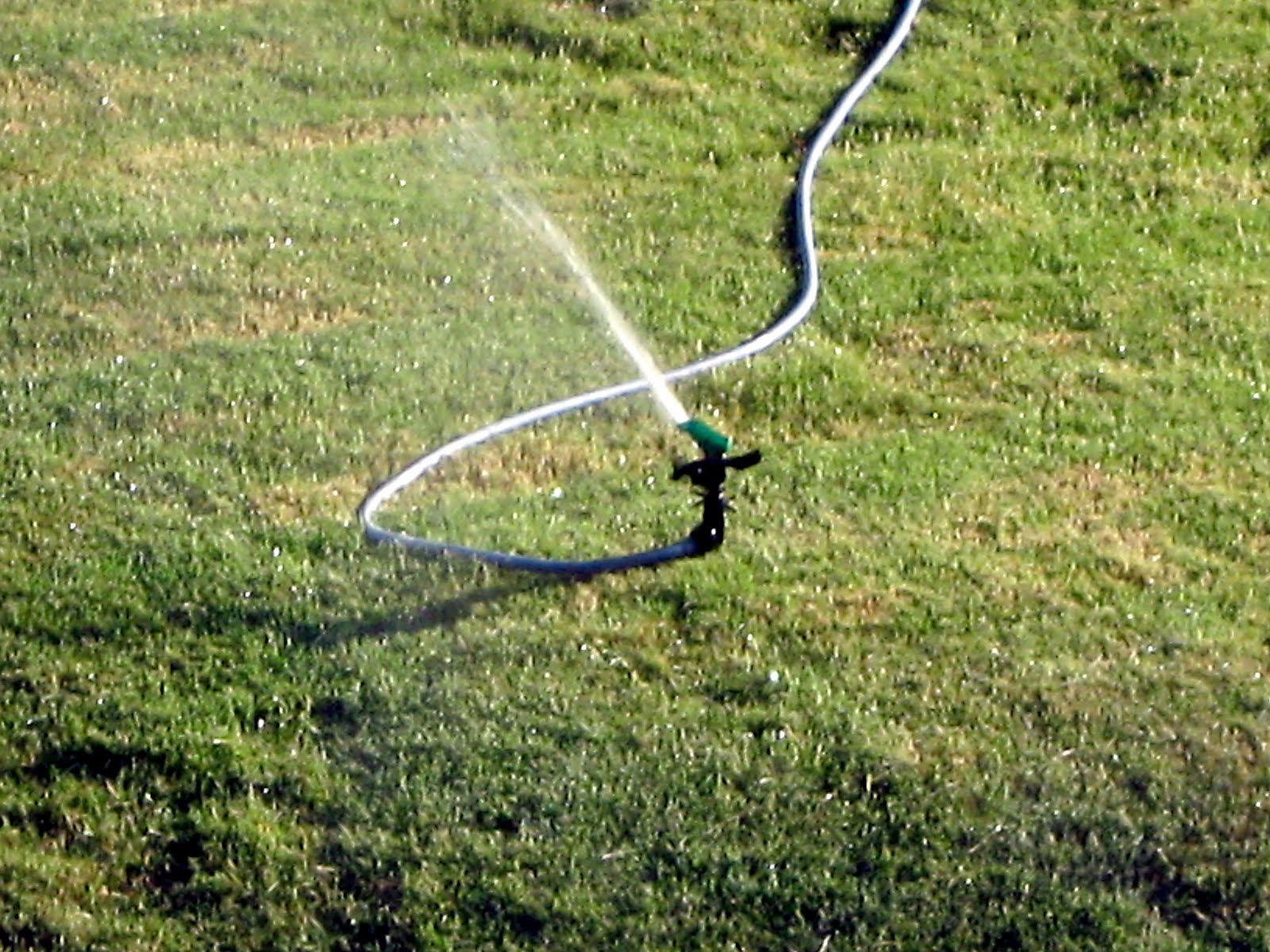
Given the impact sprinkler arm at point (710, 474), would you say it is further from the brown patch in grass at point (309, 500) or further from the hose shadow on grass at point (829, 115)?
the hose shadow on grass at point (829, 115)

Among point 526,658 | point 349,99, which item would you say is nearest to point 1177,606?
point 526,658

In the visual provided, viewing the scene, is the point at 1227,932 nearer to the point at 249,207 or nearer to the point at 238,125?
the point at 249,207

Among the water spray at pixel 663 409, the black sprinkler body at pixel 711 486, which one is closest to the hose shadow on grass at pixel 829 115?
the water spray at pixel 663 409

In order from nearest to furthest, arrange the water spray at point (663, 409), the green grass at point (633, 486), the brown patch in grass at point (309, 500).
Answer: the green grass at point (633, 486)
the water spray at point (663, 409)
the brown patch in grass at point (309, 500)

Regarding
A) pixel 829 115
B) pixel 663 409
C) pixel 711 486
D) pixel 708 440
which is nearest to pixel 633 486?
pixel 663 409

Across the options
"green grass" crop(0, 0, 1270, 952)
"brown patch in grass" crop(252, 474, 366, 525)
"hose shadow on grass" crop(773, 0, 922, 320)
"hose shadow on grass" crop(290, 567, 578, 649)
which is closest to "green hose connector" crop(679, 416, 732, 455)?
"green grass" crop(0, 0, 1270, 952)

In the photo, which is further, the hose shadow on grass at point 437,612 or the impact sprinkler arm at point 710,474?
the hose shadow on grass at point 437,612

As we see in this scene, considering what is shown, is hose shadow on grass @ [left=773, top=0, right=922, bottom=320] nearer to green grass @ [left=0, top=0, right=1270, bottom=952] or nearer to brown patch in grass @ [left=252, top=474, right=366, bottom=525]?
green grass @ [left=0, top=0, right=1270, bottom=952]
